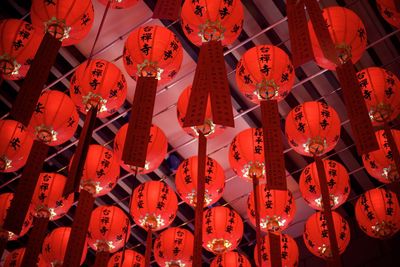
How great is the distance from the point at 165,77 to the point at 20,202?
1554 millimetres

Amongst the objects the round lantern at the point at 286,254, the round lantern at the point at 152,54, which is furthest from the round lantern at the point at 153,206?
the round lantern at the point at 152,54

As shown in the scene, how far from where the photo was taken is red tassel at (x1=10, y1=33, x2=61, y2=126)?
3615 millimetres

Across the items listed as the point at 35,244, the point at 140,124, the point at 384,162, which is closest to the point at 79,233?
the point at 35,244

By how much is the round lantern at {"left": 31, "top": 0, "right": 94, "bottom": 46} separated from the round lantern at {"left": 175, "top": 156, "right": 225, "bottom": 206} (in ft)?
5.51

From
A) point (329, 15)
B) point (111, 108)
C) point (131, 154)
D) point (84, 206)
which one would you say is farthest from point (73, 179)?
point (329, 15)

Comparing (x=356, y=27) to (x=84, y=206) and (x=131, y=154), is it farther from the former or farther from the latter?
(x=84, y=206)

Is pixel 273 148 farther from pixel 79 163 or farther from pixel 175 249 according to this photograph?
pixel 175 249

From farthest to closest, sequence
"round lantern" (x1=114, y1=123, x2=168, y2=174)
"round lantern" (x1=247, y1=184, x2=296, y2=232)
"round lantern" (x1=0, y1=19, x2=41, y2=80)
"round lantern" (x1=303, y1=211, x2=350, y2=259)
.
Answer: "round lantern" (x1=303, y1=211, x2=350, y2=259), "round lantern" (x1=247, y1=184, x2=296, y2=232), "round lantern" (x1=114, y1=123, x2=168, y2=174), "round lantern" (x1=0, y1=19, x2=41, y2=80)

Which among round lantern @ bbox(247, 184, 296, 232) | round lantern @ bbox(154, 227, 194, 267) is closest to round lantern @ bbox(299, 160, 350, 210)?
round lantern @ bbox(247, 184, 296, 232)

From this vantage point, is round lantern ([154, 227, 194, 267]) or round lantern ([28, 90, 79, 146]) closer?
round lantern ([28, 90, 79, 146])

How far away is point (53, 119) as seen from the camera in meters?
4.52

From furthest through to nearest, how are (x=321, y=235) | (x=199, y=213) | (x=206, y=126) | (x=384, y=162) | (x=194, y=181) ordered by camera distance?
(x=321, y=235) < (x=194, y=181) < (x=384, y=162) < (x=206, y=126) < (x=199, y=213)

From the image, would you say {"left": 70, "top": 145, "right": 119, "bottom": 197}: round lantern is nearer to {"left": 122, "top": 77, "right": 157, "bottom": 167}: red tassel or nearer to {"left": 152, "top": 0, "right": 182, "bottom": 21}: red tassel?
{"left": 122, "top": 77, "right": 157, "bottom": 167}: red tassel

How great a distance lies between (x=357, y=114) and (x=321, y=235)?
173 centimetres
